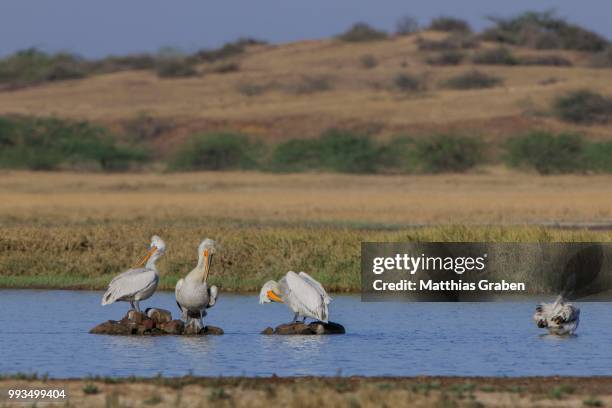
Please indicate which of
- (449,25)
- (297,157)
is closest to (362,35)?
(449,25)

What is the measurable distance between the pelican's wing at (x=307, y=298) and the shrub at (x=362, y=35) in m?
89.2

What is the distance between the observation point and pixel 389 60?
96562 mm

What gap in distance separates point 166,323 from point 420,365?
151 inches

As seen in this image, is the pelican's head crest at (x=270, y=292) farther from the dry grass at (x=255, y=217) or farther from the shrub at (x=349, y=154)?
the shrub at (x=349, y=154)

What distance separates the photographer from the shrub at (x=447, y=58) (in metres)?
93.2

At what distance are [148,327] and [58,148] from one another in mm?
41149

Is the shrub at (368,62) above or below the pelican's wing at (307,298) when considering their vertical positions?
above

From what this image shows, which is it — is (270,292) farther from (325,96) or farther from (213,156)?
(325,96)

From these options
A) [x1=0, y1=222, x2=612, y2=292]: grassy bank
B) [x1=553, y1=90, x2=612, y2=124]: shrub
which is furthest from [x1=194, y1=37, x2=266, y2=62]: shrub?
[x1=0, y1=222, x2=612, y2=292]: grassy bank

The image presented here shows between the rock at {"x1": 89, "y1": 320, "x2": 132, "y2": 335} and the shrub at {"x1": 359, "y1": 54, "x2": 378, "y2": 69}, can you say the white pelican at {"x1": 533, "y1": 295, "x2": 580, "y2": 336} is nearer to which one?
the rock at {"x1": 89, "y1": 320, "x2": 132, "y2": 335}

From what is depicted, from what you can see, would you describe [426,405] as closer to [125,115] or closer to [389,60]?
[125,115]

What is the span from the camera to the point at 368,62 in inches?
3750

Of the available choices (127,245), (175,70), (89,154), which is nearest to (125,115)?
Answer: (175,70)

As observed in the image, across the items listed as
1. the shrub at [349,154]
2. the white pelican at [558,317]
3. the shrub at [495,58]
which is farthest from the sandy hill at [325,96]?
the white pelican at [558,317]
